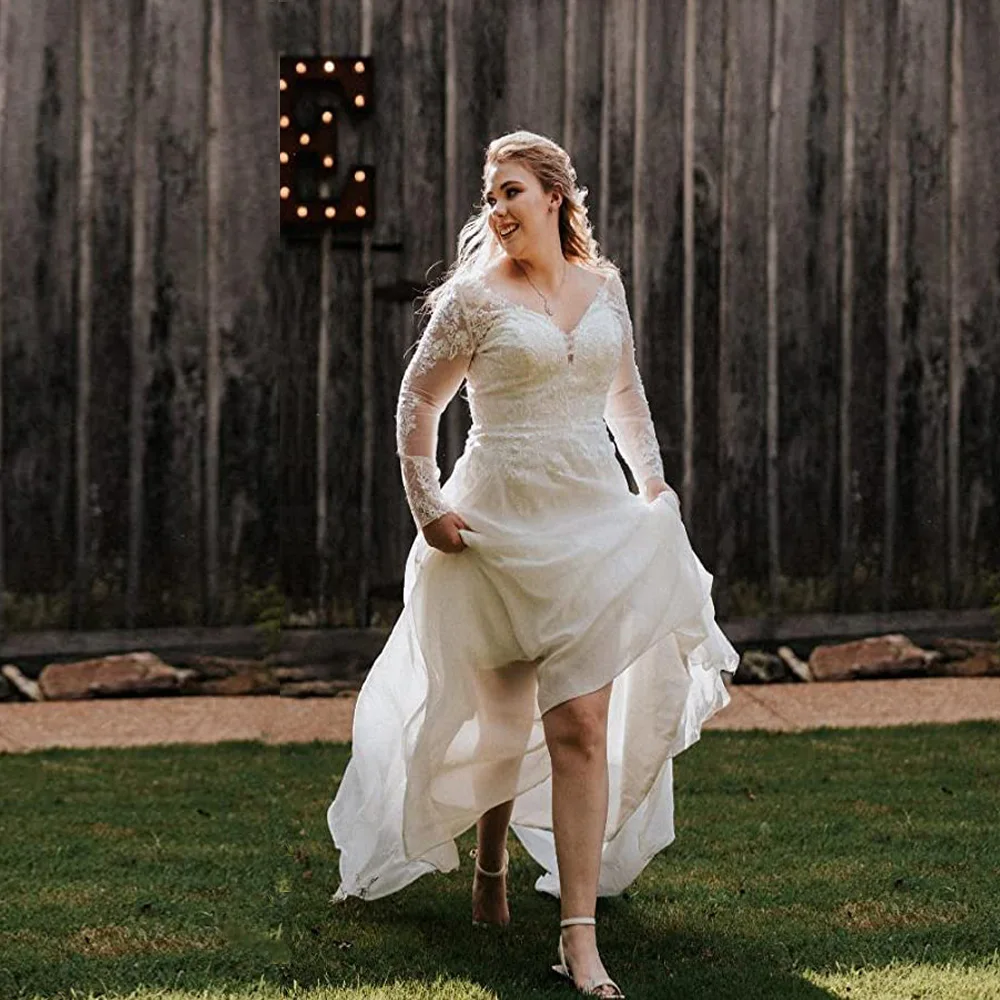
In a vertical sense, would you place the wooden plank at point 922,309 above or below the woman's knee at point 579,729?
above

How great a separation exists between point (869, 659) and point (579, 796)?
11.3ft

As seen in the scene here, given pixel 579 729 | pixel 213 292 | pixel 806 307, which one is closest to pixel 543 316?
pixel 579 729

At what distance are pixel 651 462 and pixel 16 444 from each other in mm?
3102

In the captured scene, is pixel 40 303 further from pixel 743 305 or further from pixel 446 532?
pixel 446 532

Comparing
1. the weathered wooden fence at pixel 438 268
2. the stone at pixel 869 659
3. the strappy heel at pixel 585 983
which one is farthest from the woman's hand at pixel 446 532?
the stone at pixel 869 659

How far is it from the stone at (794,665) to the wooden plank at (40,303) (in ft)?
8.66

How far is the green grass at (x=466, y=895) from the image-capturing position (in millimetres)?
3354

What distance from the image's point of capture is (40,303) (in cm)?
619

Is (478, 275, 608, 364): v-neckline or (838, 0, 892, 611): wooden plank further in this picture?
(838, 0, 892, 611): wooden plank

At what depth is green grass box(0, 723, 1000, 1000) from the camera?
132 inches

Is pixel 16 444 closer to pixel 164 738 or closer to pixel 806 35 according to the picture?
pixel 164 738

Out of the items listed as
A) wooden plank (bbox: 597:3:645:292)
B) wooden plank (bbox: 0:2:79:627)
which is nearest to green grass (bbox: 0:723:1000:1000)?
wooden plank (bbox: 0:2:79:627)

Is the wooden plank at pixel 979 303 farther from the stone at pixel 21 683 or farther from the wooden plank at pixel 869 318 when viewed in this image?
the stone at pixel 21 683

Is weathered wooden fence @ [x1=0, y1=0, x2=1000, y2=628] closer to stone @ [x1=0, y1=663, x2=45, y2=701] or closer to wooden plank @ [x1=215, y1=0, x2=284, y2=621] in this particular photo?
wooden plank @ [x1=215, y1=0, x2=284, y2=621]
